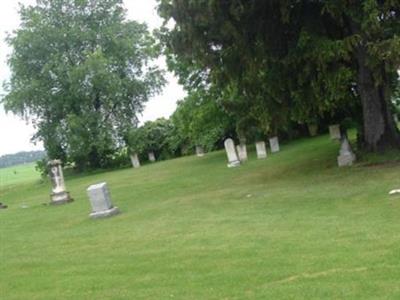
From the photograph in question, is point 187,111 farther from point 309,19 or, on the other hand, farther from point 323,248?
point 323,248

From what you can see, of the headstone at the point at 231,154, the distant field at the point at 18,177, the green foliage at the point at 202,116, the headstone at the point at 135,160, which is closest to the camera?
the headstone at the point at 231,154

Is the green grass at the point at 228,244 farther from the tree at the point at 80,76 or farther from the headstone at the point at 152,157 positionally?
the headstone at the point at 152,157

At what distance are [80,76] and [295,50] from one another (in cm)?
2624

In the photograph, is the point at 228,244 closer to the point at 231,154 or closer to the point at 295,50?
the point at 295,50

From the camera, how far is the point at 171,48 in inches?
731

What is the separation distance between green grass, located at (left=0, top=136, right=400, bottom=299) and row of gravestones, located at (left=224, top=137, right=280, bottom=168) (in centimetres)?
631

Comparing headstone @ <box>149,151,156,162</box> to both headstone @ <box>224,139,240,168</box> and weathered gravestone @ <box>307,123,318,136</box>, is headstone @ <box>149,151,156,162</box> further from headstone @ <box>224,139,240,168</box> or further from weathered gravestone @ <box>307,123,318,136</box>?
headstone @ <box>224,139,240,168</box>

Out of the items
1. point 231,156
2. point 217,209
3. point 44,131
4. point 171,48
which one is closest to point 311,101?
point 171,48

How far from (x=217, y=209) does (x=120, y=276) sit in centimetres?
572

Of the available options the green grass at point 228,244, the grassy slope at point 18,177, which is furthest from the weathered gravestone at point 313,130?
the grassy slope at point 18,177

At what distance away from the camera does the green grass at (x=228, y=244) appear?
22.8ft

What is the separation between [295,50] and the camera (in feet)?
56.1

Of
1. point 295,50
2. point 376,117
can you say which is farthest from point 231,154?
point 295,50

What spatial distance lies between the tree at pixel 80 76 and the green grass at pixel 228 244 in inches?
945
